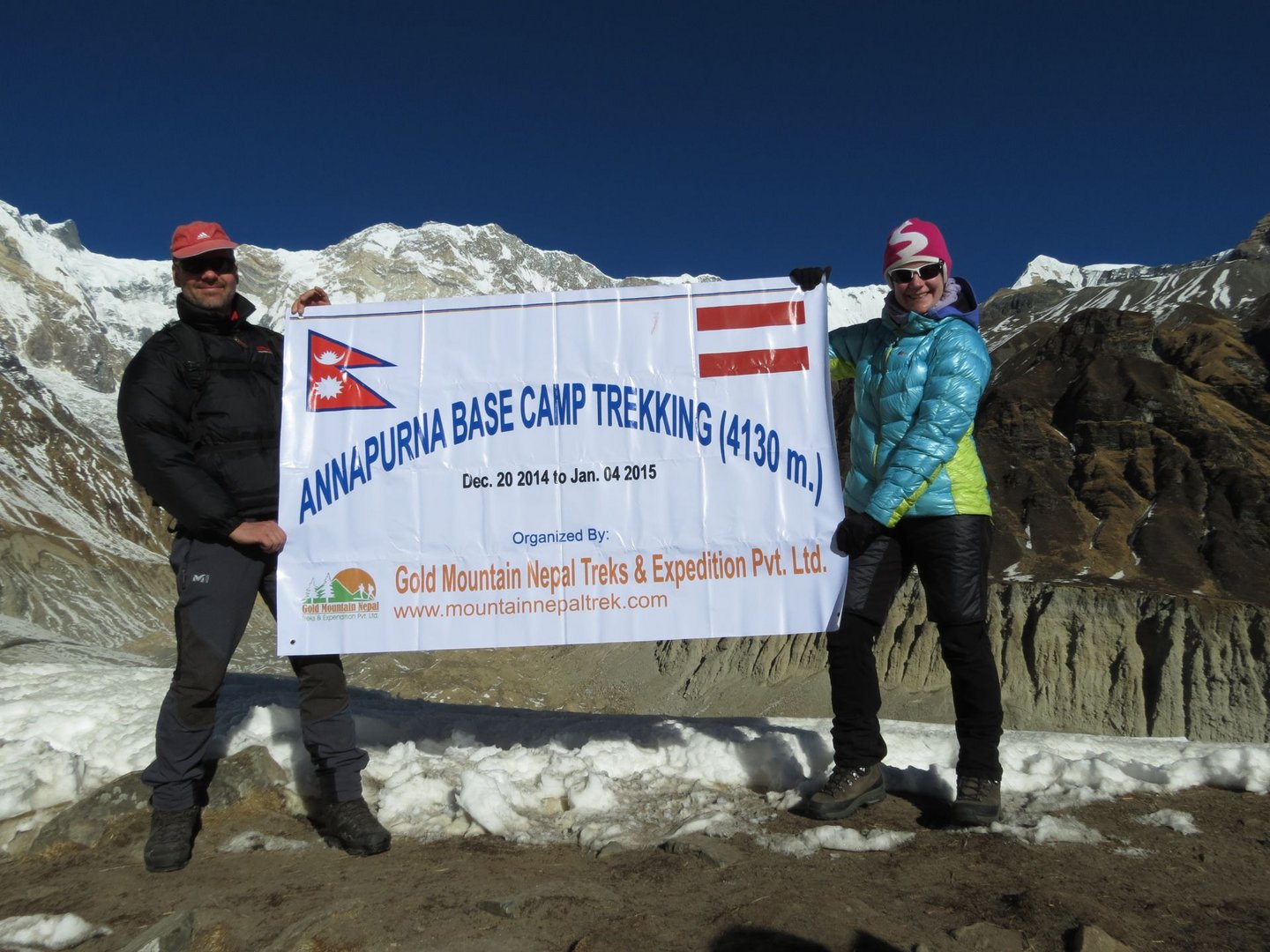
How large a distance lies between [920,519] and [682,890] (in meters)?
1.76

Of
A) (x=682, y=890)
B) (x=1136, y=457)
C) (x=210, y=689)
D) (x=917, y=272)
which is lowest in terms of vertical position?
(x=682, y=890)

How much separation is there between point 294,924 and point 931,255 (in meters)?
3.45

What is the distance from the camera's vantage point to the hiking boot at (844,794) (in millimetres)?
3865

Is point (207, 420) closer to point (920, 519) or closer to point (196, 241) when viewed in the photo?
point (196, 241)

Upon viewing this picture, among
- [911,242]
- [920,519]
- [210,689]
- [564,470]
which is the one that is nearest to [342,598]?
[210,689]

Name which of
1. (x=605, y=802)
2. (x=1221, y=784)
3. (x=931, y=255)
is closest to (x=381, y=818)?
(x=605, y=802)

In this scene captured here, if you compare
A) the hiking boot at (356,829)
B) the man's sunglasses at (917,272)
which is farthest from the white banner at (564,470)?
the hiking boot at (356,829)

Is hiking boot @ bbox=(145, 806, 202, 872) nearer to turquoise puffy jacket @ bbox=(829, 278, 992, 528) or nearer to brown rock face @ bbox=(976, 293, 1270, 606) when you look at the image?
turquoise puffy jacket @ bbox=(829, 278, 992, 528)

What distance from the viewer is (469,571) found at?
14.6ft

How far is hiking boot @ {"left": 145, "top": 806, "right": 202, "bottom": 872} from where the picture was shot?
3504 millimetres

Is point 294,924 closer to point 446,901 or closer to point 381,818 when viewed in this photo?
point 446,901

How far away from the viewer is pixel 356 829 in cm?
364

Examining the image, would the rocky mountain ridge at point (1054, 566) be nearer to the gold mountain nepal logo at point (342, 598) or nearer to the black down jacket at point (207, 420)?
the gold mountain nepal logo at point (342, 598)

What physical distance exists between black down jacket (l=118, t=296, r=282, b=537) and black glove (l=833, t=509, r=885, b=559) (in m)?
2.53
